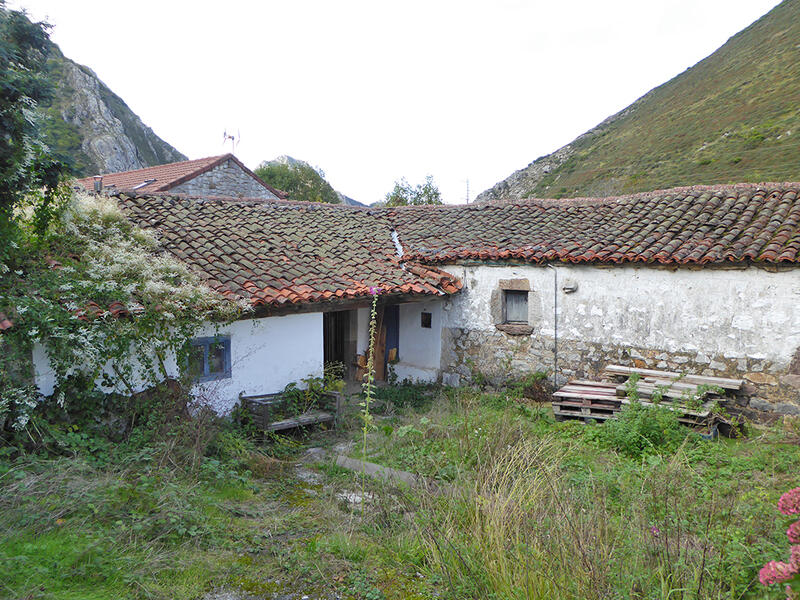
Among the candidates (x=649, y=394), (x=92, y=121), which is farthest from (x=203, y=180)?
(x=92, y=121)

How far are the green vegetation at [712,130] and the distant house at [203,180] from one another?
18991 millimetres

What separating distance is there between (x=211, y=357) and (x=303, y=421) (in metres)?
1.72

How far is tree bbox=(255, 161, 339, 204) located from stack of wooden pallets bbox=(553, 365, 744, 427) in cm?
2041

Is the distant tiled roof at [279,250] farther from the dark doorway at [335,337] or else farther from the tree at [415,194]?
the tree at [415,194]

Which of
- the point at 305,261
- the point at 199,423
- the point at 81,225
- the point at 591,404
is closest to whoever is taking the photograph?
the point at 199,423

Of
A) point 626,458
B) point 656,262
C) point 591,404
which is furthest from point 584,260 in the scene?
point 626,458

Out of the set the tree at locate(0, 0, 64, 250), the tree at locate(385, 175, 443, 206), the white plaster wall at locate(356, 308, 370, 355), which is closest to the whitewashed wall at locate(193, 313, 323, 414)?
the white plaster wall at locate(356, 308, 370, 355)

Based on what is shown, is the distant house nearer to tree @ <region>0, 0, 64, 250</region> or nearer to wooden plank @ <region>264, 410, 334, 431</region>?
wooden plank @ <region>264, 410, 334, 431</region>

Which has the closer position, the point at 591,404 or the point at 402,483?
the point at 402,483

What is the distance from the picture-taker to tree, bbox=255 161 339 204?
27.1 metres

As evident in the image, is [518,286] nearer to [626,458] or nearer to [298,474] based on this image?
[626,458]

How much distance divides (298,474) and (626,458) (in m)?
4.22

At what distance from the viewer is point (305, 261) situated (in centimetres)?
994

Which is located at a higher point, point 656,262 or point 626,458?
point 656,262
